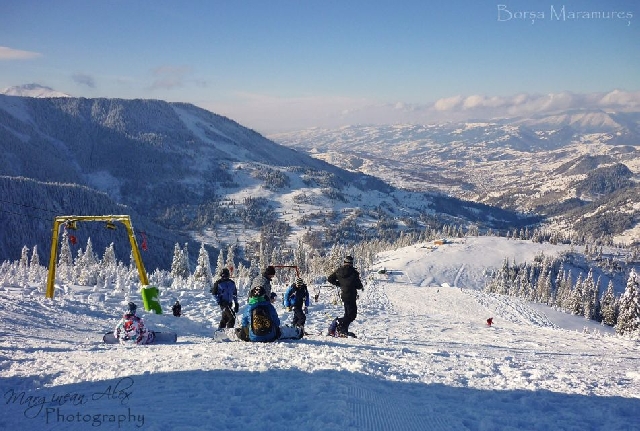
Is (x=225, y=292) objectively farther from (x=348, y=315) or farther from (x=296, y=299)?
(x=348, y=315)

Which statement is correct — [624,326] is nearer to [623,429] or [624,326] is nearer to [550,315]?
[550,315]

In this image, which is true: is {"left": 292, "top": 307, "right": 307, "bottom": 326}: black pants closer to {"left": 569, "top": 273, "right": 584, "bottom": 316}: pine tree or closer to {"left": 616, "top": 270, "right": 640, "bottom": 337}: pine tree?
{"left": 616, "top": 270, "right": 640, "bottom": 337}: pine tree

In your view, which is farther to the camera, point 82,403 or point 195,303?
point 195,303

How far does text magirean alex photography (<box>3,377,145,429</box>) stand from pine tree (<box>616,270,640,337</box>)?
48.6 metres

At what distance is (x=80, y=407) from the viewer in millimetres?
6801

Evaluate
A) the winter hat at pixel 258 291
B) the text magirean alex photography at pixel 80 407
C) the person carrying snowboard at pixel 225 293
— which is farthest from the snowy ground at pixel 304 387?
the person carrying snowboard at pixel 225 293

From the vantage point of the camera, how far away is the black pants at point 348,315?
555 inches

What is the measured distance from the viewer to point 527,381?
9281 mm

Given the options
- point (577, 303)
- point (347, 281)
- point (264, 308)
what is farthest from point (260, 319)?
point (577, 303)

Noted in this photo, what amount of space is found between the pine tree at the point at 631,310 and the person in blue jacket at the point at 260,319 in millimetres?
43961

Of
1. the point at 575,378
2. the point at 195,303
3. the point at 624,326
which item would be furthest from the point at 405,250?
the point at 575,378

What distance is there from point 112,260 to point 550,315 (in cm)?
6438

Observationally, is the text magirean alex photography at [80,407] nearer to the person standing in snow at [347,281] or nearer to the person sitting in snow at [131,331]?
the person sitting in snow at [131,331]

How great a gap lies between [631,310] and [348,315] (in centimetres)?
4230
